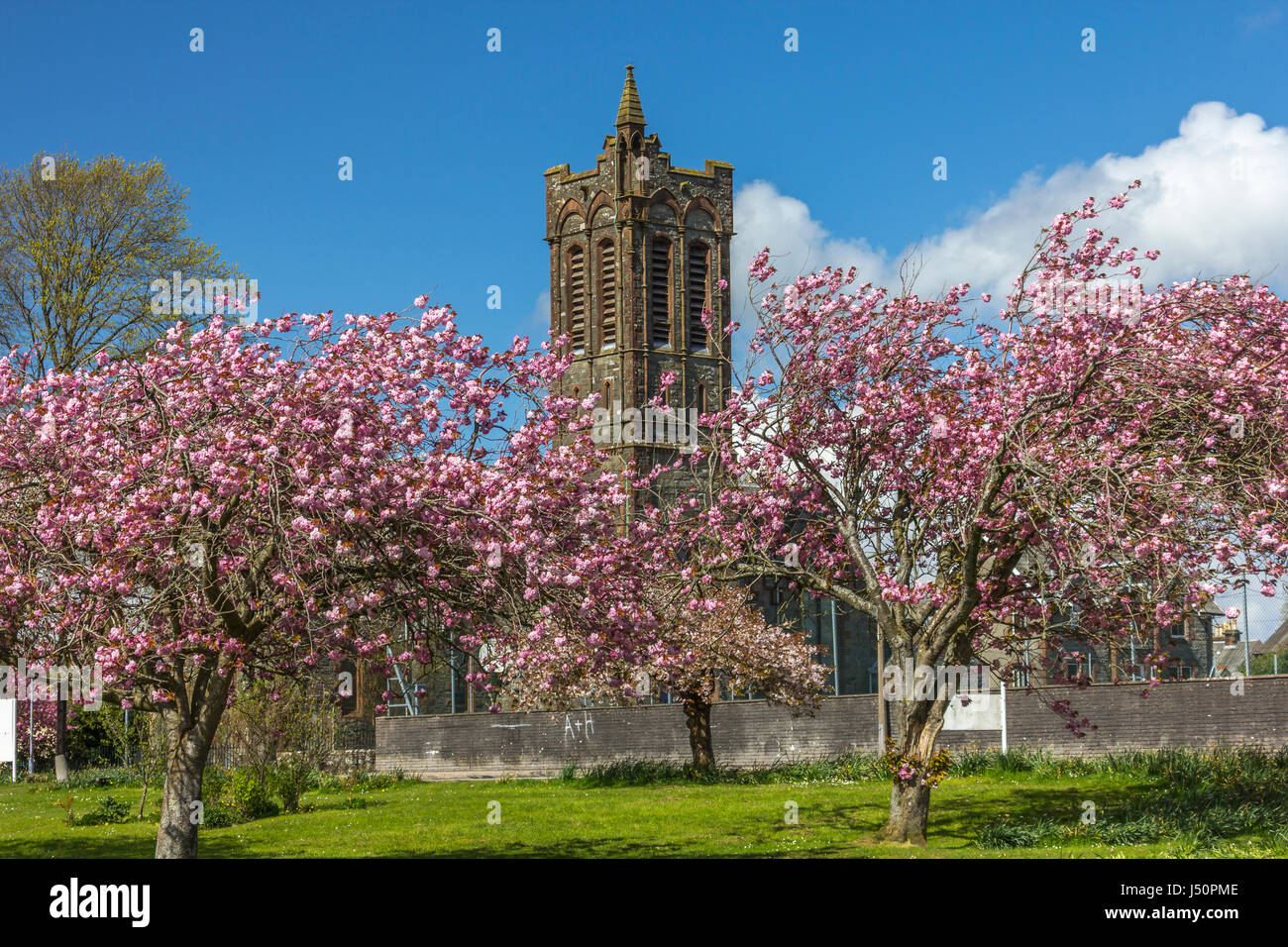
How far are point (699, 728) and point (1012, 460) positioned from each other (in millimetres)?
18140

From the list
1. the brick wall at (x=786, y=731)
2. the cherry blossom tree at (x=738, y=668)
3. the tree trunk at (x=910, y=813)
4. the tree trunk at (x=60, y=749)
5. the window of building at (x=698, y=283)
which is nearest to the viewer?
the tree trunk at (x=910, y=813)

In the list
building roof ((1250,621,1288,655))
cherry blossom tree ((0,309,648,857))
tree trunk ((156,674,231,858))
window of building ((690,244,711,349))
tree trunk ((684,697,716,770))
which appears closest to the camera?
cherry blossom tree ((0,309,648,857))

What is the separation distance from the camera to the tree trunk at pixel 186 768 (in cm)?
1359

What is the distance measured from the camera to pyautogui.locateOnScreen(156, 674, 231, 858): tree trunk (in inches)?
535

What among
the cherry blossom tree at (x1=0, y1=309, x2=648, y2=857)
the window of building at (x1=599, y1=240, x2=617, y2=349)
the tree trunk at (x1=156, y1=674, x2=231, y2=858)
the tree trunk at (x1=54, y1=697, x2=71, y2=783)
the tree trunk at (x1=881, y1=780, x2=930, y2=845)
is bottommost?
the tree trunk at (x1=54, y1=697, x2=71, y2=783)

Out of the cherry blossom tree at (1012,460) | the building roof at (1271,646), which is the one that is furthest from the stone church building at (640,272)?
the cherry blossom tree at (1012,460)

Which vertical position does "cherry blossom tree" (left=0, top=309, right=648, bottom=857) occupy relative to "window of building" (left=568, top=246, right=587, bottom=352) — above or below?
below

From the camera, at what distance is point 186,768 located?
1373cm

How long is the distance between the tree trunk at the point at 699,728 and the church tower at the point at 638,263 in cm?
3064

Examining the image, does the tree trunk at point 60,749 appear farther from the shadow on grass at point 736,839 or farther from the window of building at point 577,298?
the window of building at point 577,298

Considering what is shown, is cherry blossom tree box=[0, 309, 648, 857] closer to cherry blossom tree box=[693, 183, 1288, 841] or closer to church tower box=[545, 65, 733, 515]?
Answer: cherry blossom tree box=[693, 183, 1288, 841]

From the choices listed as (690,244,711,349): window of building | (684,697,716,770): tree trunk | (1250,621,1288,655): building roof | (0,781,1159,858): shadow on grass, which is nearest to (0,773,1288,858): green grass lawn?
(0,781,1159,858): shadow on grass

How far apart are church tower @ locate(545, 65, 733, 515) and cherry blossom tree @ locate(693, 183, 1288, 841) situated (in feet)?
141

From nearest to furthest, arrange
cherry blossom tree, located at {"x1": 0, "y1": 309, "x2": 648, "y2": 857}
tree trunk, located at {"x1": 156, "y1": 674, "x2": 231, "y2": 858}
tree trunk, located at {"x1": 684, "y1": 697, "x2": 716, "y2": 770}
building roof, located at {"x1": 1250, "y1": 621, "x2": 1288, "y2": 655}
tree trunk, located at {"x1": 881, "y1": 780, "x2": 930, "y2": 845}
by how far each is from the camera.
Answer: cherry blossom tree, located at {"x1": 0, "y1": 309, "x2": 648, "y2": 857}, tree trunk, located at {"x1": 156, "y1": 674, "x2": 231, "y2": 858}, tree trunk, located at {"x1": 881, "y1": 780, "x2": 930, "y2": 845}, building roof, located at {"x1": 1250, "y1": 621, "x2": 1288, "y2": 655}, tree trunk, located at {"x1": 684, "y1": 697, "x2": 716, "y2": 770}
